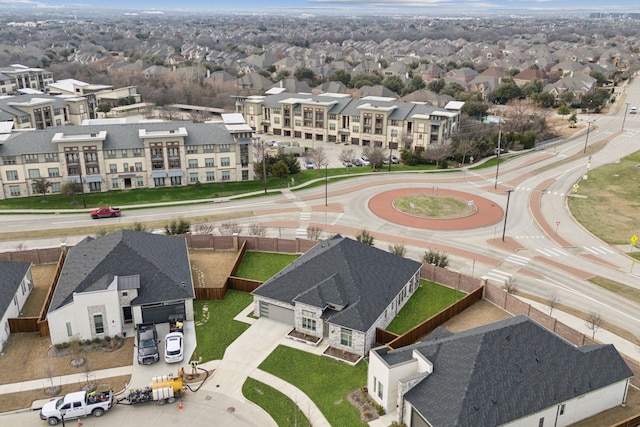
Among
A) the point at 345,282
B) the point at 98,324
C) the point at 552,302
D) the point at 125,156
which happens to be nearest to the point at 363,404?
the point at 345,282

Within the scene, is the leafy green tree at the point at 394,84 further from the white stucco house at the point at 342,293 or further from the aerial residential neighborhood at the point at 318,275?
the white stucco house at the point at 342,293

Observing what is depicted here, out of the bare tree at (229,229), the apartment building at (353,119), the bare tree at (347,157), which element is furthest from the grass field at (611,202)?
the bare tree at (229,229)

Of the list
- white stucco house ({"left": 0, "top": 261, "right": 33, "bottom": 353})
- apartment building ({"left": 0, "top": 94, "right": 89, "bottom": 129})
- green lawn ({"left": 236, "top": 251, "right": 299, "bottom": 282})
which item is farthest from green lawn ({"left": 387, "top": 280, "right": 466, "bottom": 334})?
apartment building ({"left": 0, "top": 94, "right": 89, "bottom": 129})

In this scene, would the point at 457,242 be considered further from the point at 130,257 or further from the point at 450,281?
the point at 130,257

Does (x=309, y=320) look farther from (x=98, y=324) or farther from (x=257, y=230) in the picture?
(x=257, y=230)

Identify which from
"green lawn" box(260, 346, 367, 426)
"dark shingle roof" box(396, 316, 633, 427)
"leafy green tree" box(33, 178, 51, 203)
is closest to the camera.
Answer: "dark shingle roof" box(396, 316, 633, 427)

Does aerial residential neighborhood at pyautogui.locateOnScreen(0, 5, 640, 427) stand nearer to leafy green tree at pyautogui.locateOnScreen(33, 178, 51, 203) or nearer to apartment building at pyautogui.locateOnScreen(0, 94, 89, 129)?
leafy green tree at pyautogui.locateOnScreen(33, 178, 51, 203)

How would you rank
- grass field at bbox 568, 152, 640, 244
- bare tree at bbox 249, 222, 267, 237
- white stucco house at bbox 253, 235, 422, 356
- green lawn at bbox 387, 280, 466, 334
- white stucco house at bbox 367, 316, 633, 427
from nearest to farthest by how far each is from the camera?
white stucco house at bbox 367, 316, 633, 427 < white stucco house at bbox 253, 235, 422, 356 < green lawn at bbox 387, 280, 466, 334 < bare tree at bbox 249, 222, 267, 237 < grass field at bbox 568, 152, 640, 244
